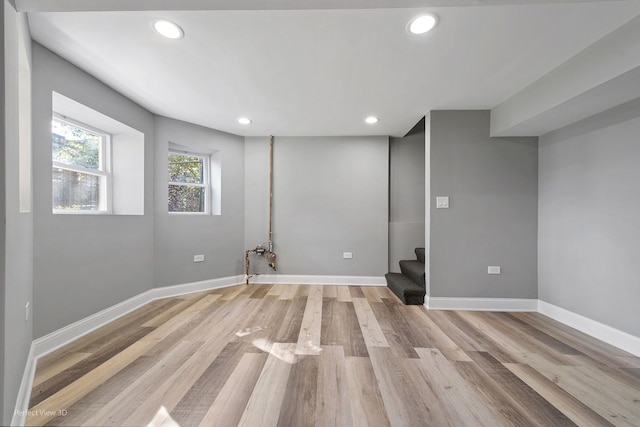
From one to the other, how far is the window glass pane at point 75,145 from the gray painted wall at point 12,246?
3.62 ft

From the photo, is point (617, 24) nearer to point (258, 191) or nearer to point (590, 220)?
point (590, 220)

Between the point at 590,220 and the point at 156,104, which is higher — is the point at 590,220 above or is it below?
below

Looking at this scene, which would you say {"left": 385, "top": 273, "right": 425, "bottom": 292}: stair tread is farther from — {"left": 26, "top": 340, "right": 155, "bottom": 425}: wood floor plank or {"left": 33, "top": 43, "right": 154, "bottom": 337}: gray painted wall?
{"left": 33, "top": 43, "right": 154, "bottom": 337}: gray painted wall

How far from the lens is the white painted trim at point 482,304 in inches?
110

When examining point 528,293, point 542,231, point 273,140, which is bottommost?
point 528,293

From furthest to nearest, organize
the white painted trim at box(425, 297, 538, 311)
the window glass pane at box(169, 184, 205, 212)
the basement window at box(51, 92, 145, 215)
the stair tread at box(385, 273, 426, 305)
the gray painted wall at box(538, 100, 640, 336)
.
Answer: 1. the window glass pane at box(169, 184, 205, 212)
2. the stair tread at box(385, 273, 426, 305)
3. the white painted trim at box(425, 297, 538, 311)
4. the basement window at box(51, 92, 145, 215)
5. the gray painted wall at box(538, 100, 640, 336)

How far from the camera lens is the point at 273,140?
3.91 m

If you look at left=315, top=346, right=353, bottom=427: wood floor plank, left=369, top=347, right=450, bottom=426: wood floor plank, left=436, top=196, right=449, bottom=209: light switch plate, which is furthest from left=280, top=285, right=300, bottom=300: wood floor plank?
left=436, top=196, right=449, bottom=209: light switch plate

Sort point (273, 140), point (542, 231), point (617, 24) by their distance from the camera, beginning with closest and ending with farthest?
point (617, 24) < point (542, 231) < point (273, 140)

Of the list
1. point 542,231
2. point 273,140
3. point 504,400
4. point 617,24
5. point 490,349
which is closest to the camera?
point 504,400

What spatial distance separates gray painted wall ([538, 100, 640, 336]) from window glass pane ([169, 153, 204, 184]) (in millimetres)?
4550

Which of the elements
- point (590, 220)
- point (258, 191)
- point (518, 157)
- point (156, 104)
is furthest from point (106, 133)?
point (590, 220)

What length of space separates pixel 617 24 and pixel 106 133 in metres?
4.57

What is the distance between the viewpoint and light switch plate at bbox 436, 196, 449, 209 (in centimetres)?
286
